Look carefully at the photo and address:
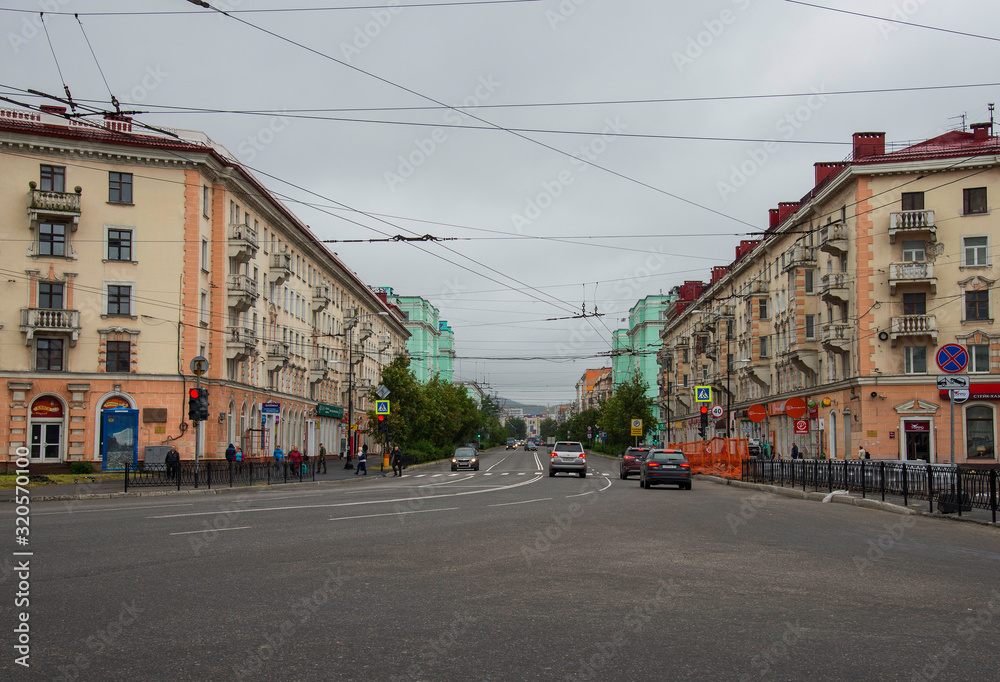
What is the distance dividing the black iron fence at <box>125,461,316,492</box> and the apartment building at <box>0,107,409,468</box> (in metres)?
5.04

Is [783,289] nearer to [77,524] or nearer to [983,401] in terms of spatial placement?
[983,401]

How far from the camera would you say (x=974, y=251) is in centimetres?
4616

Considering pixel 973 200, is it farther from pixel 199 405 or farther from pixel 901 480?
pixel 199 405

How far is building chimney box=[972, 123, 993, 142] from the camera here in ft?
154

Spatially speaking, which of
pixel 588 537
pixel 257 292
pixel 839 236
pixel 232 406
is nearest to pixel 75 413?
pixel 232 406

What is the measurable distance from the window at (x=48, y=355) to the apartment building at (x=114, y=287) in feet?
0.16

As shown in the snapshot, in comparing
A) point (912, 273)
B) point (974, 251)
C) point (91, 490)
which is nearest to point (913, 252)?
point (912, 273)

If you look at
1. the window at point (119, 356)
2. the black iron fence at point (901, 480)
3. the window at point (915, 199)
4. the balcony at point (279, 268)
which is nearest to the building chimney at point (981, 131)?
the window at point (915, 199)

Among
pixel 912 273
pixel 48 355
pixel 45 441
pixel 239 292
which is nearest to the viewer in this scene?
pixel 45 441

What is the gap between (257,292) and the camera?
2103 inches

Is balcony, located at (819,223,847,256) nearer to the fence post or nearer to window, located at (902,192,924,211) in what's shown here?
window, located at (902,192,924,211)

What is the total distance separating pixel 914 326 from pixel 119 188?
1609 inches

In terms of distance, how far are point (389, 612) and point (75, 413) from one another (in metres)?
41.3

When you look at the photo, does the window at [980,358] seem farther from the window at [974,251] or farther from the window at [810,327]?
the window at [810,327]
